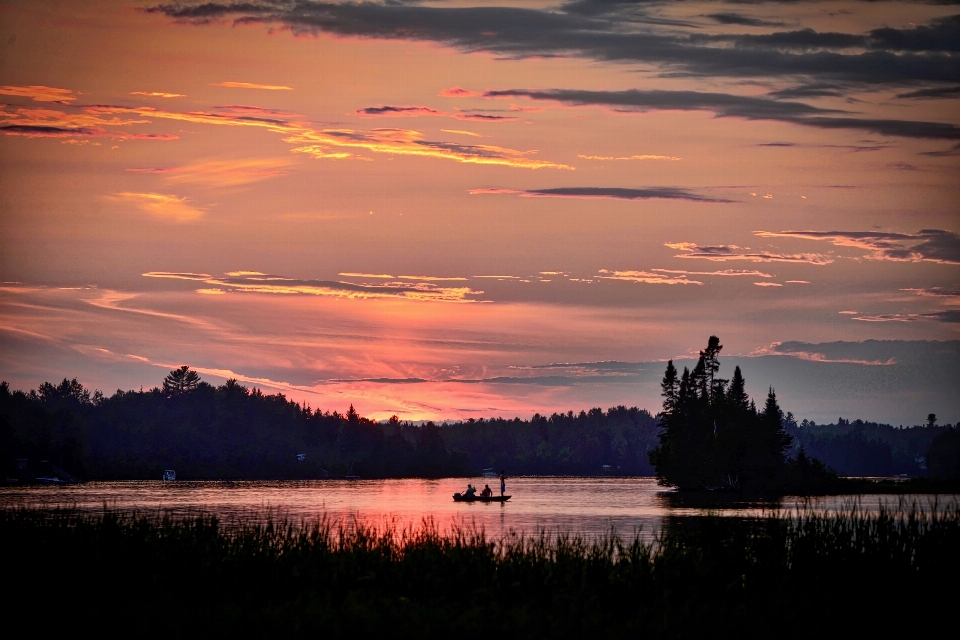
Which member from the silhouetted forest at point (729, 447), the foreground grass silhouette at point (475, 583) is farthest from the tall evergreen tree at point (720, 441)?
the foreground grass silhouette at point (475, 583)

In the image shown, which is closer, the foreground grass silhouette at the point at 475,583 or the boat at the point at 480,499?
the foreground grass silhouette at the point at 475,583

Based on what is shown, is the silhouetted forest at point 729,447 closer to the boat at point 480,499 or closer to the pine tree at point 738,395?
the pine tree at point 738,395

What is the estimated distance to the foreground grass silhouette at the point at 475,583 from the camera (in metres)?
31.0

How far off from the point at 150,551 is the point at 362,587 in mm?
7533

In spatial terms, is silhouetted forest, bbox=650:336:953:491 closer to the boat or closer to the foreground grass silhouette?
the boat

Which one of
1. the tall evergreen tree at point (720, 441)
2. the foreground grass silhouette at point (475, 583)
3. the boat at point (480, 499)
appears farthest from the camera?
the tall evergreen tree at point (720, 441)

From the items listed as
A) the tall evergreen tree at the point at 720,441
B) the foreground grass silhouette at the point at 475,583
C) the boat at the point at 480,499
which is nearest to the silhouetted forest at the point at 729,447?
the tall evergreen tree at the point at 720,441

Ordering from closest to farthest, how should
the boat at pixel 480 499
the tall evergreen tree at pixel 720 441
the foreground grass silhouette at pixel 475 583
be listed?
1. the foreground grass silhouette at pixel 475 583
2. the boat at pixel 480 499
3. the tall evergreen tree at pixel 720 441

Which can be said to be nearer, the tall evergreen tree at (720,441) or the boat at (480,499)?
the boat at (480,499)

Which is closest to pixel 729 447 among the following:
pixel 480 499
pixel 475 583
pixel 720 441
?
pixel 720 441

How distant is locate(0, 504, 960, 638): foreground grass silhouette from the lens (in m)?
31.0

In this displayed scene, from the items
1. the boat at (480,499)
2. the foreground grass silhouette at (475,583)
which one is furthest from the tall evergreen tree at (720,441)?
the foreground grass silhouette at (475,583)

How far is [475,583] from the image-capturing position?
37.2 m

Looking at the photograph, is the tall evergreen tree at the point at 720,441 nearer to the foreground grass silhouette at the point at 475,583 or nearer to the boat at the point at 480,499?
the boat at the point at 480,499
